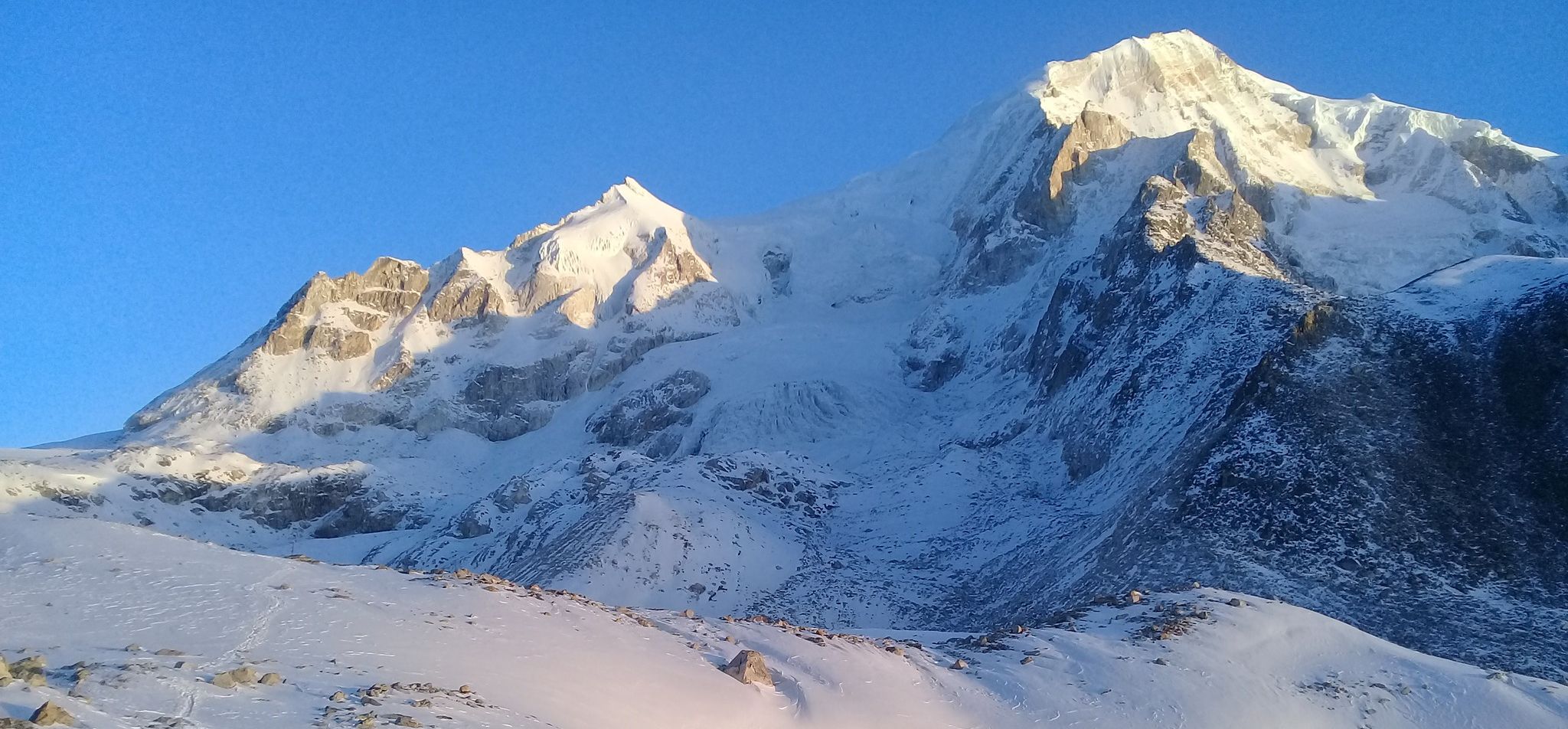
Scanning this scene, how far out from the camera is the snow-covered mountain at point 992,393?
1677 inches

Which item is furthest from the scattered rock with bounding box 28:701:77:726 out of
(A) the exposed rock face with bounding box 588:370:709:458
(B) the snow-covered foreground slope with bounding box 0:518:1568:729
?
(A) the exposed rock face with bounding box 588:370:709:458

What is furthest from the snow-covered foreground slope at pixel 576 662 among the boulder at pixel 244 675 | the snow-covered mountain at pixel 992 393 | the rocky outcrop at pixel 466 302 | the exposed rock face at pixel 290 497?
the rocky outcrop at pixel 466 302

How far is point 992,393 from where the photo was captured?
88.2m

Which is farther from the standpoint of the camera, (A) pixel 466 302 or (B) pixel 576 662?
(A) pixel 466 302

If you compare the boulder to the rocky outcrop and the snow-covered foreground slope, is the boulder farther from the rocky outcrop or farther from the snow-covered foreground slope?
the rocky outcrop

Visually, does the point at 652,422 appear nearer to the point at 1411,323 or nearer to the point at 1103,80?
the point at 1411,323

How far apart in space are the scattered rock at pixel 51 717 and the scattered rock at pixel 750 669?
9253mm

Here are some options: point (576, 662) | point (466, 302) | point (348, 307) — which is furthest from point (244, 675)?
point (348, 307)

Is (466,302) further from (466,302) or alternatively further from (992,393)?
(992,393)

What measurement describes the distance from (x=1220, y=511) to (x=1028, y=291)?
6296 cm

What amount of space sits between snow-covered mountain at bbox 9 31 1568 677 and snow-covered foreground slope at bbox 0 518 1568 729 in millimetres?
14321

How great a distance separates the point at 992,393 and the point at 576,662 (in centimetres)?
7423

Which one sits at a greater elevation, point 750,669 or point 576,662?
point 576,662

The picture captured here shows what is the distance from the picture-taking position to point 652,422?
96250mm
